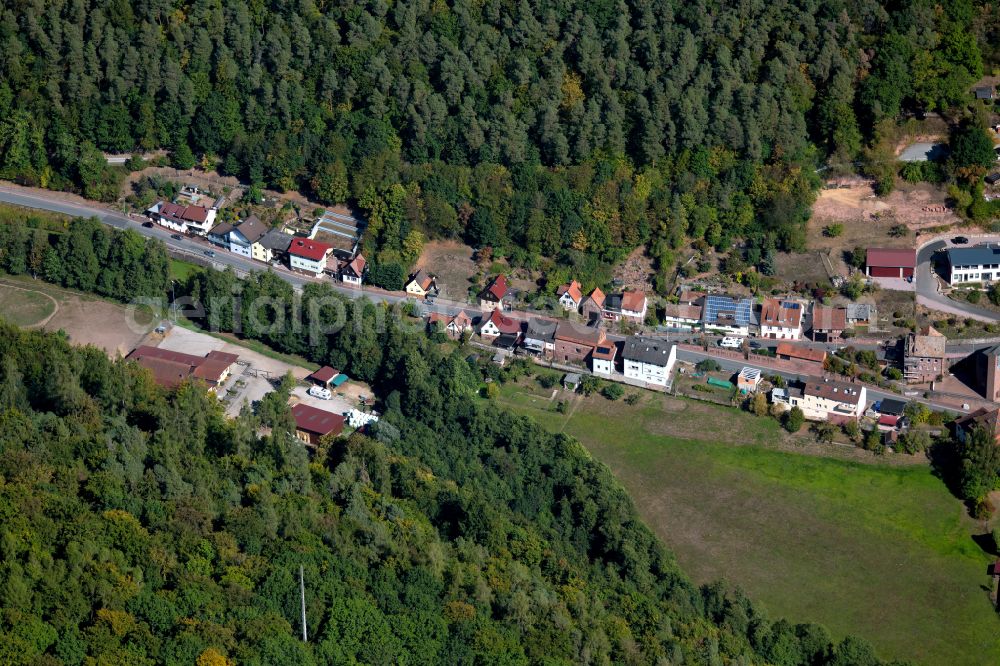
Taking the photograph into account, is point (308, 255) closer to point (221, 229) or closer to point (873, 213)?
point (221, 229)

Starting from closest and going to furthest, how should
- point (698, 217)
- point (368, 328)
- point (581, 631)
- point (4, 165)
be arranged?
point (581, 631)
point (368, 328)
point (698, 217)
point (4, 165)

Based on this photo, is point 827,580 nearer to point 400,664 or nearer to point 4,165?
point 400,664

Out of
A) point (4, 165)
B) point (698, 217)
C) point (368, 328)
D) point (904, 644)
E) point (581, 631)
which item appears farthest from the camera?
point (4, 165)

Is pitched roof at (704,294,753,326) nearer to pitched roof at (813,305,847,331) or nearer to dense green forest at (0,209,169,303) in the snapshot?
pitched roof at (813,305,847,331)

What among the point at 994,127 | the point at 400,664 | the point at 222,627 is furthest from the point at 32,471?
the point at 994,127

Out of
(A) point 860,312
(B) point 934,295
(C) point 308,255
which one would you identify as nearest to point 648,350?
(A) point 860,312

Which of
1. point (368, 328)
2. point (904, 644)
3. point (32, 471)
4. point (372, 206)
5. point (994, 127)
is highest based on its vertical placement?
point (994, 127)

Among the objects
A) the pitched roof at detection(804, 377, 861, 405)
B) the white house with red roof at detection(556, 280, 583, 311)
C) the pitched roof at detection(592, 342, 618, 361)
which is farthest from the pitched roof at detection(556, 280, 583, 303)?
the pitched roof at detection(804, 377, 861, 405)
